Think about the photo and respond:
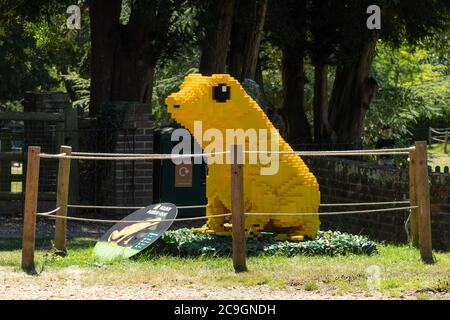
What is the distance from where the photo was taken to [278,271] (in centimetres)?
1049

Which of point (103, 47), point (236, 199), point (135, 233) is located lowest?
point (135, 233)

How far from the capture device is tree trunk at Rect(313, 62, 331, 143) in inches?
1013

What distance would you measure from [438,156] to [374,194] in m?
32.5

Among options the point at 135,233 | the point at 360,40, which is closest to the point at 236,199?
the point at 135,233

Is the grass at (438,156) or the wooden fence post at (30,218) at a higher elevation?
the grass at (438,156)

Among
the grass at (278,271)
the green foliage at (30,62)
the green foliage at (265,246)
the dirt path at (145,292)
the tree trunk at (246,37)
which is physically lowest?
the dirt path at (145,292)

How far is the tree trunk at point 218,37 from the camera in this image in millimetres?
20234

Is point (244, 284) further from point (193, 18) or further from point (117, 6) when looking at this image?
point (117, 6)

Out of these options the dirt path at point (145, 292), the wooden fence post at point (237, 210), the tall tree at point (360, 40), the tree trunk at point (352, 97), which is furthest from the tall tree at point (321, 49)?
the dirt path at point (145, 292)

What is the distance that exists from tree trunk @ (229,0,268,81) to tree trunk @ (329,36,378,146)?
3833mm

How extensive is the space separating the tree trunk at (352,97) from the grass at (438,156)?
49.9ft

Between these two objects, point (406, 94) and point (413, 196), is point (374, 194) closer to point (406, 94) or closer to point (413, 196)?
point (413, 196)
